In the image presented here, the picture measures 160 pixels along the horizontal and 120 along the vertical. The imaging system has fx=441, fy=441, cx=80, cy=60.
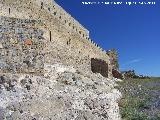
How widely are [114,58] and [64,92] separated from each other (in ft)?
101

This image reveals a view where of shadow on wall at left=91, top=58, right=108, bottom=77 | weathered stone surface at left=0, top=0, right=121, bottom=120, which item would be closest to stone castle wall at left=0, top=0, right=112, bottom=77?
shadow on wall at left=91, top=58, right=108, bottom=77

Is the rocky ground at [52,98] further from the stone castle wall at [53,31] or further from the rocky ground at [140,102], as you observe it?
the stone castle wall at [53,31]

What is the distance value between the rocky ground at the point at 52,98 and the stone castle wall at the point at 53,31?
3417 millimetres

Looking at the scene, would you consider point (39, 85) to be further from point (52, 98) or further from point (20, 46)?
point (20, 46)

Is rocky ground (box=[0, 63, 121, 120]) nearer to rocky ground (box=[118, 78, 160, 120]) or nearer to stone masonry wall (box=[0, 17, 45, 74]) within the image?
stone masonry wall (box=[0, 17, 45, 74])

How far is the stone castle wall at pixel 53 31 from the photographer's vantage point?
30.0 m

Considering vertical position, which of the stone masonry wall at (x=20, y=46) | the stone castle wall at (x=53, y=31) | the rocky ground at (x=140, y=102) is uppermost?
the stone castle wall at (x=53, y=31)

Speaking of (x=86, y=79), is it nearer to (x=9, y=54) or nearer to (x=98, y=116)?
(x=98, y=116)

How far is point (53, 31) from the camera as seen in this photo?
3316 cm

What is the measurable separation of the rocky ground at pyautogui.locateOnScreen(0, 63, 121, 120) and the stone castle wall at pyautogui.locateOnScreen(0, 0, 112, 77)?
11.2 ft

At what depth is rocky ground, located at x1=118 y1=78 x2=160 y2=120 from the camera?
81.7ft

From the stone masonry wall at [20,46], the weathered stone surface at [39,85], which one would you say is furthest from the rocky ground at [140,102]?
the stone masonry wall at [20,46]

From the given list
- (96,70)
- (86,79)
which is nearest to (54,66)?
(86,79)

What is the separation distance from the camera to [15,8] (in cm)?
3331
